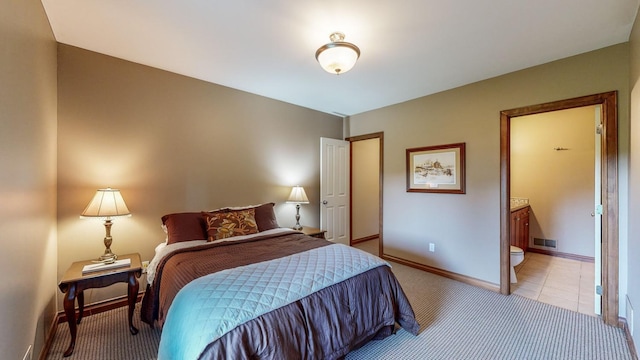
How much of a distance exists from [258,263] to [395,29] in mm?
2096

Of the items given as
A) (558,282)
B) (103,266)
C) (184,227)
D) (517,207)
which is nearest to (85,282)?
(103,266)

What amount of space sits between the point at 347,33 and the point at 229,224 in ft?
7.03

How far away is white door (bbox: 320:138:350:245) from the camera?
4.11 metres

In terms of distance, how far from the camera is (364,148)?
5250 mm

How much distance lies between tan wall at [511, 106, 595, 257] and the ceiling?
227 centimetres

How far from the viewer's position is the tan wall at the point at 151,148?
2.30 metres

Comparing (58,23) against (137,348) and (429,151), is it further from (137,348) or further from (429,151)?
(429,151)

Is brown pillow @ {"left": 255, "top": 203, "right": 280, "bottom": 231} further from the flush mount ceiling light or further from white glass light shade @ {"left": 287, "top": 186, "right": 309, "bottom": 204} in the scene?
the flush mount ceiling light

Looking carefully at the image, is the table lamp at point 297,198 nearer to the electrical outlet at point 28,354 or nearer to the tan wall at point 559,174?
the electrical outlet at point 28,354

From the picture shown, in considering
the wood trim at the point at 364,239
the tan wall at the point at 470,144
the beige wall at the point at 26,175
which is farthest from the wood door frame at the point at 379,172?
the beige wall at the point at 26,175

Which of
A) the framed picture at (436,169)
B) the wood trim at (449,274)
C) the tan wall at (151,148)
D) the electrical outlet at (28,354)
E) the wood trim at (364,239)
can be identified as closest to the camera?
the electrical outlet at (28,354)

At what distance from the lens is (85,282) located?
6.21 feet

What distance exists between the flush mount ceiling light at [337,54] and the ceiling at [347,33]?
0.43 feet

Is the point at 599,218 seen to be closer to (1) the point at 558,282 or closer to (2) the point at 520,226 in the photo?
(1) the point at 558,282
